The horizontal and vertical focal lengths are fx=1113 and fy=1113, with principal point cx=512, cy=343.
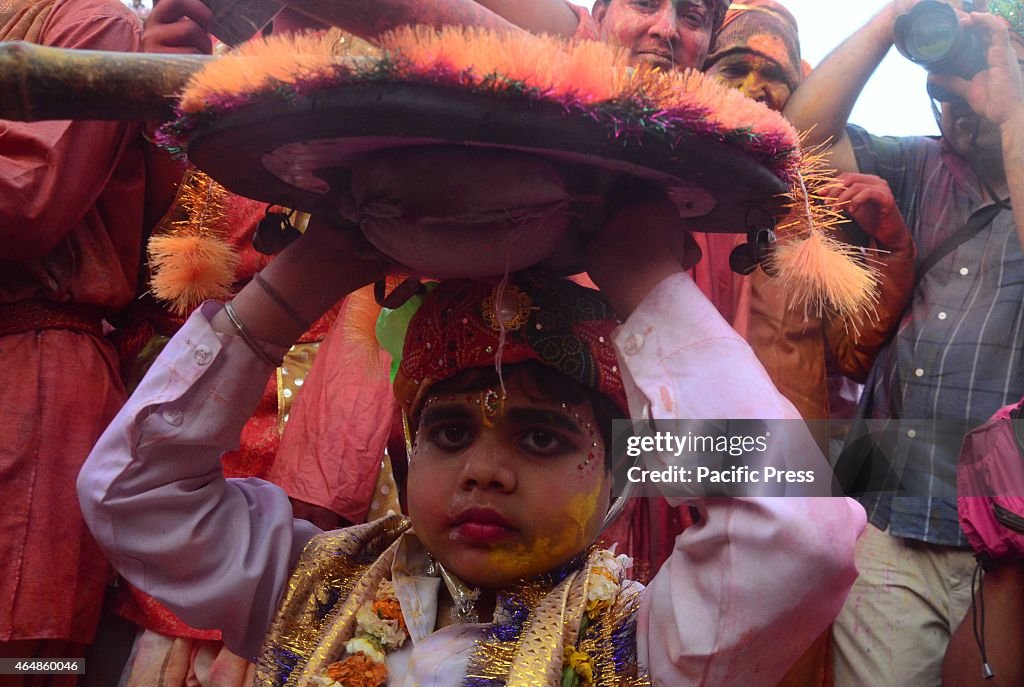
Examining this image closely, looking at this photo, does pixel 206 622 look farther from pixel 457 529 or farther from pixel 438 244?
pixel 438 244

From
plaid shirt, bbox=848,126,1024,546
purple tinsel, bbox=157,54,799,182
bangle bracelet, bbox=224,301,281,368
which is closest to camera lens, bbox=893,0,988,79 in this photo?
plaid shirt, bbox=848,126,1024,546

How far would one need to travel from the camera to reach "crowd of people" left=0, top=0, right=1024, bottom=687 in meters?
1.59

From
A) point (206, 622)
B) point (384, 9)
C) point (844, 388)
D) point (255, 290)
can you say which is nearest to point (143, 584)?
point (206, 622)

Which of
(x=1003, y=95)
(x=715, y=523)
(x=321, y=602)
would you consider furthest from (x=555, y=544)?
(x=1003, y=95)

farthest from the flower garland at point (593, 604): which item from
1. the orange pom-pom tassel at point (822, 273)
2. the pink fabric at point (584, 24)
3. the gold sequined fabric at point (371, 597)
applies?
the pink fabric at point (584, 24)

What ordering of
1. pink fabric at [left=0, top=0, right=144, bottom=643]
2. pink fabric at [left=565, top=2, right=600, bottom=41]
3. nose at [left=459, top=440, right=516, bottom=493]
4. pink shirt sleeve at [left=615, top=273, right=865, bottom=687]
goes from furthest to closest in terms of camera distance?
pink fabric at [left=0, top=0, right=144, bottom=643], pink fabric at [left=565, top=2, right=600, bottom=41], nose at [left=459, top=440, right=516, bottom=493], pink shirt sleeve at [left=615, top=273, right=865, bottom=687]

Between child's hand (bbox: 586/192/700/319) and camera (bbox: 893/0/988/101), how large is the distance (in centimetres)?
139

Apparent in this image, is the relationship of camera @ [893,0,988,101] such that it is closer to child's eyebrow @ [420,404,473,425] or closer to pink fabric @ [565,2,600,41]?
pink fabric @ [565,2,600,41]

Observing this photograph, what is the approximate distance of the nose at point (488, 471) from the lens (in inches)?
67.2

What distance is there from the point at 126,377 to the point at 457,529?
1.42 m

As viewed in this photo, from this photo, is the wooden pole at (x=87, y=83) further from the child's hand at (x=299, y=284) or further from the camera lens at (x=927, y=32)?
the camera lens at (x=927, y=32)

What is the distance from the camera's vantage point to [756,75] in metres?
3.23

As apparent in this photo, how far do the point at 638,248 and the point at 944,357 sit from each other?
1249 millimetres

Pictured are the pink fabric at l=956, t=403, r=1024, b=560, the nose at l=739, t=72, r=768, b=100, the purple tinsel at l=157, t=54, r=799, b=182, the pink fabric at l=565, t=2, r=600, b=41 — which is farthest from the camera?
the nose at l=739, t=72, r=768, b=100
